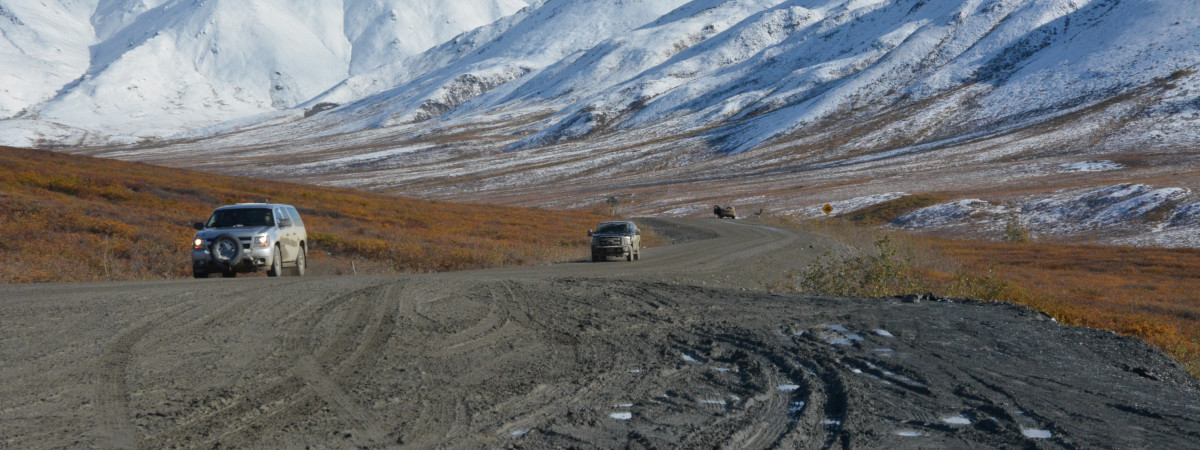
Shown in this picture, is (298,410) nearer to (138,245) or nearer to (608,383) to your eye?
(608,383)

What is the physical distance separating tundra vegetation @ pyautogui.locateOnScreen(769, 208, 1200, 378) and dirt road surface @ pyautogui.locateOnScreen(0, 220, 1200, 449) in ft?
12.2

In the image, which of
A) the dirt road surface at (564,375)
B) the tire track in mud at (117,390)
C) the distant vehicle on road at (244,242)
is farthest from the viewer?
the distant vehicle on road at (244,242)

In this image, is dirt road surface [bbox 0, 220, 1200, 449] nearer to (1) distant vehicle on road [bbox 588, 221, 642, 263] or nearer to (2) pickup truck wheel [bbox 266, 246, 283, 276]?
(2) pickup truck wheel [bbox 266, 246, 283, 276]

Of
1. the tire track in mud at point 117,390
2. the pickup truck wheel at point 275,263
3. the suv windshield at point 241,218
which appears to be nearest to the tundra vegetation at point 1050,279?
the tire track in mud at point 117,390

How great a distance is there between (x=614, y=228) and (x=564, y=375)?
70.8 feet

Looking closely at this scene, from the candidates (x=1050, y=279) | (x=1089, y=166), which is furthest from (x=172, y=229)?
(x=1089, y=166)

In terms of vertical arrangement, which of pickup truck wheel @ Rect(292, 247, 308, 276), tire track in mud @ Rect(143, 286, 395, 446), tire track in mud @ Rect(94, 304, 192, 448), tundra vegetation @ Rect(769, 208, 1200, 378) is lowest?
tundra vegetation @ Rect(769, 208, 1200, 378)

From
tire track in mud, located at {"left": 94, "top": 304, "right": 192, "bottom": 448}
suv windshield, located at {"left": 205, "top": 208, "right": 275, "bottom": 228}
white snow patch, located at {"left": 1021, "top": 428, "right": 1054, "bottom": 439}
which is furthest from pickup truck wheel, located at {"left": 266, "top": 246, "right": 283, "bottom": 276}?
white snow patch, located at {"left": 1021, "top": 428, "right": 1054, "bottom": 439}

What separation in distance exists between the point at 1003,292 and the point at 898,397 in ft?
40.8

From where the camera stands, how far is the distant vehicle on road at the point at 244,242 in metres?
17.1

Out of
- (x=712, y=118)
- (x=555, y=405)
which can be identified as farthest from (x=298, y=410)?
(x=712, y=118)

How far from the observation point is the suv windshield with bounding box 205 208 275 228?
17969 mm

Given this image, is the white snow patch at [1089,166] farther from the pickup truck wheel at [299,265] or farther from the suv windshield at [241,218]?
the suv windshield at [241,218]

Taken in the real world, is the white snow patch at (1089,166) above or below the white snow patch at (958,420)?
below
